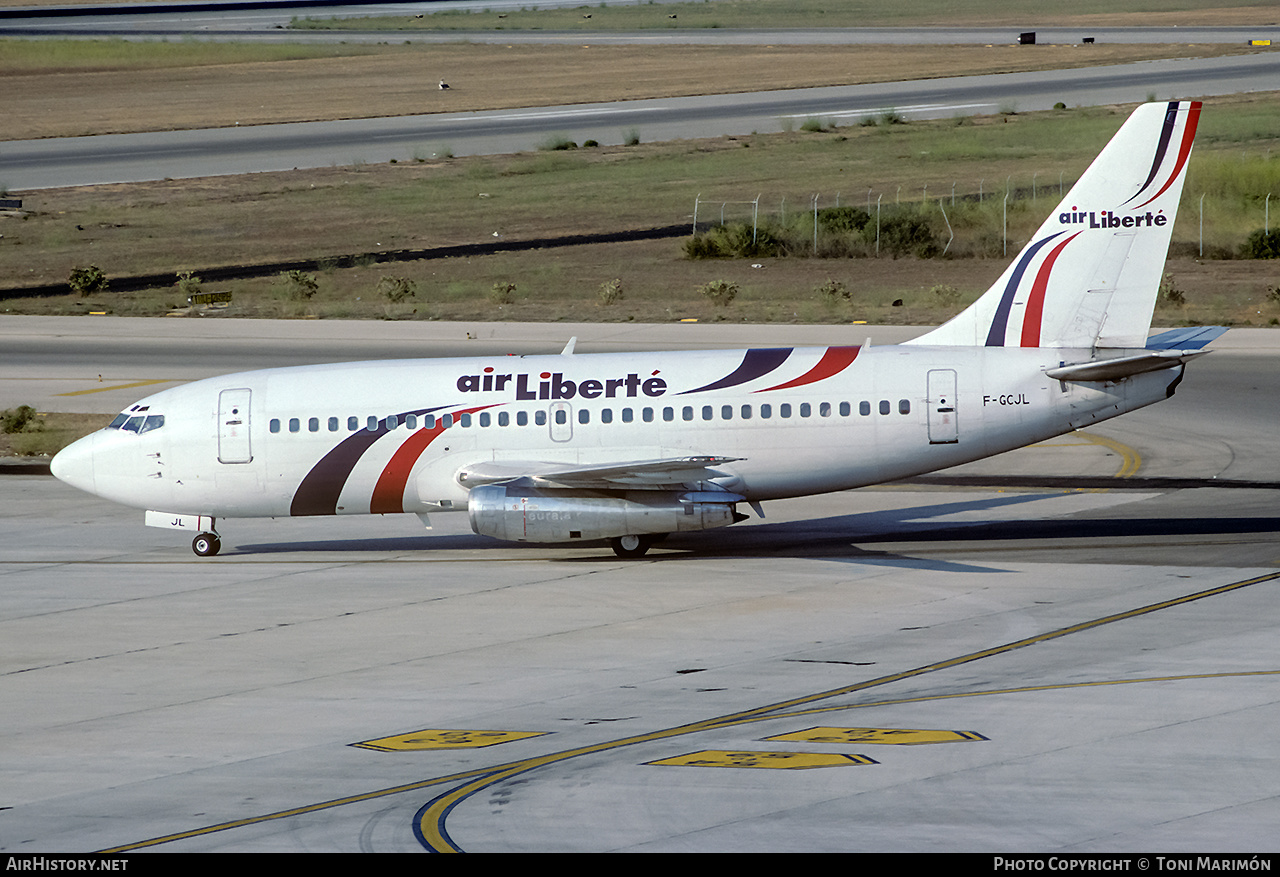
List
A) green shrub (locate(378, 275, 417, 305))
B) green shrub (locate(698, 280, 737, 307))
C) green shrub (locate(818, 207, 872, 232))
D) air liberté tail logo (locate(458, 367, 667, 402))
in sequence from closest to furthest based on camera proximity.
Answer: air liberté tail logo (locate(458, 367, 667, 402))
green shrub (locate(698, 280, 737, 307))
green shrub (locate(378, 275, 417, 305))
green shrub (locate(818, 207, 872, 232))

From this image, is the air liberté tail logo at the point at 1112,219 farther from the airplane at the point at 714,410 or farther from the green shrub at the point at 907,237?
the green shrub at the point at 907,237

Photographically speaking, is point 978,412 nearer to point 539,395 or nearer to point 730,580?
point 730,580

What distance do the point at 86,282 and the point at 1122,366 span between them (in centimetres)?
Result: 5250

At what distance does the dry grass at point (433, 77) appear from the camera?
393 ft

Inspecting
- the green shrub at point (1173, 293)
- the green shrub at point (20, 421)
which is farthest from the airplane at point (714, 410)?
the green shrub at point (1173, 293)

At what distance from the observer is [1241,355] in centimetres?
5288

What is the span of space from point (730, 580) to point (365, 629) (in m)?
6.84

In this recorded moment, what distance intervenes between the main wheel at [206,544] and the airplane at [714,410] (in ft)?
2.19

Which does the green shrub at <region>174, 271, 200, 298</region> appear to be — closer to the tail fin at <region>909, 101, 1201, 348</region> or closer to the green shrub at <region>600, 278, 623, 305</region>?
the green shrub at <region>600, 278, 623, 305</region>

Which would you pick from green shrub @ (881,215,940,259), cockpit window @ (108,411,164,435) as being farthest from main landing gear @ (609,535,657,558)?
green shrub @ (881,215,940,259)

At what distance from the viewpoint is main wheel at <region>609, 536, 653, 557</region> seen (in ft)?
104

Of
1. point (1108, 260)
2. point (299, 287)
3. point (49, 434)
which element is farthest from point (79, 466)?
point (299, 287)

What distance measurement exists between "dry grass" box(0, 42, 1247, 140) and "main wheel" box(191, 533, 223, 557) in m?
86.5

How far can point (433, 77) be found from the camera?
139375 millimetres
